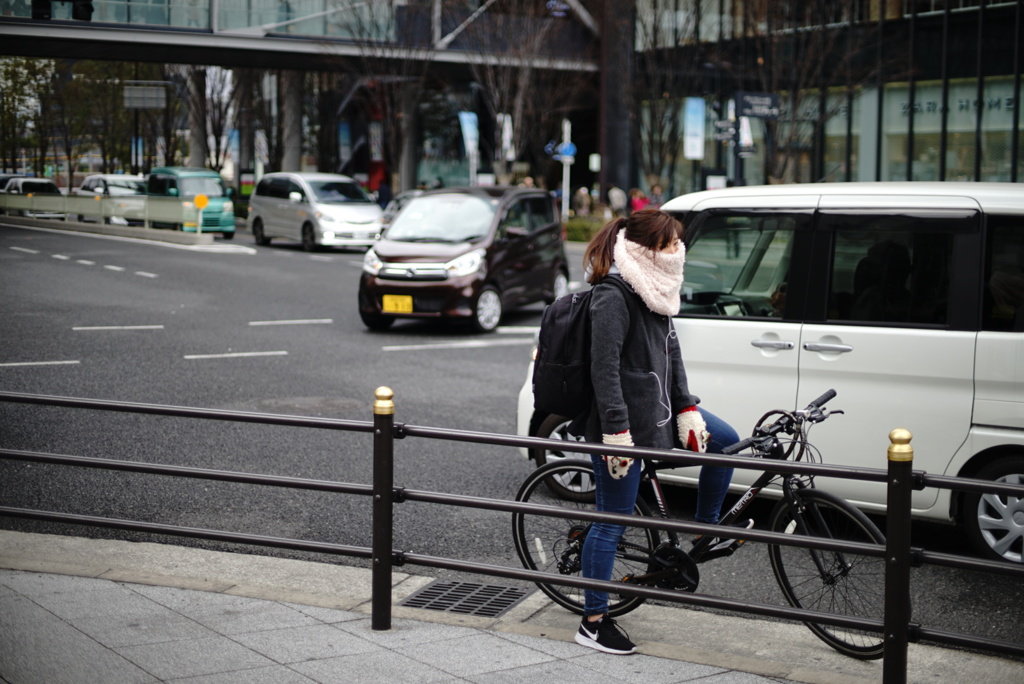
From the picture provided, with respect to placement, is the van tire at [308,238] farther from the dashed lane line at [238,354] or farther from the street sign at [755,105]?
the dashed lane line at [238,354]

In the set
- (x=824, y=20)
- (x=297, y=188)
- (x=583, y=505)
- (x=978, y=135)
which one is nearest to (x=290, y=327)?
(x=583, y=505)

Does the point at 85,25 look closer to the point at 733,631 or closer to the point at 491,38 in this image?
the point at 733,631

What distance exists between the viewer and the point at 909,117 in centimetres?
3216

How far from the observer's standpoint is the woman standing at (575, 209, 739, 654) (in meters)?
4.27

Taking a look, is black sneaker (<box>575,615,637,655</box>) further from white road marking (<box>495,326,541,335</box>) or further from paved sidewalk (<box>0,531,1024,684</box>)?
white road marking (<box>495,326,541,335</box>)

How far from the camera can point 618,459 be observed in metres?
4.32

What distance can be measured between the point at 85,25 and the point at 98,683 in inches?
188

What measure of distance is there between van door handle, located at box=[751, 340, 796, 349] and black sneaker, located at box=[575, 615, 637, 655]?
2158 millimetres

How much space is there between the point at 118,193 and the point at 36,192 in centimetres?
300

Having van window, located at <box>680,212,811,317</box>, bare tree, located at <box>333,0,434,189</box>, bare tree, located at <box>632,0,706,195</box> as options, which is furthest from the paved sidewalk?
A: bare tree, located at <box>333,0,434,189</box>

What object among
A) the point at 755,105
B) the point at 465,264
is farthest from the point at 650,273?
the point at 755,105

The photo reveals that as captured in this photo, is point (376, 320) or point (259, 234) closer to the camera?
point (376, 320)

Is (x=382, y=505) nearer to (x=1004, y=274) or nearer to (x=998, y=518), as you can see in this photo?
(x=998, y=518)

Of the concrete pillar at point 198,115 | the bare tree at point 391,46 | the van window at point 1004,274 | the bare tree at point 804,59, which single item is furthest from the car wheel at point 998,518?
the bare tree at point 391,46
